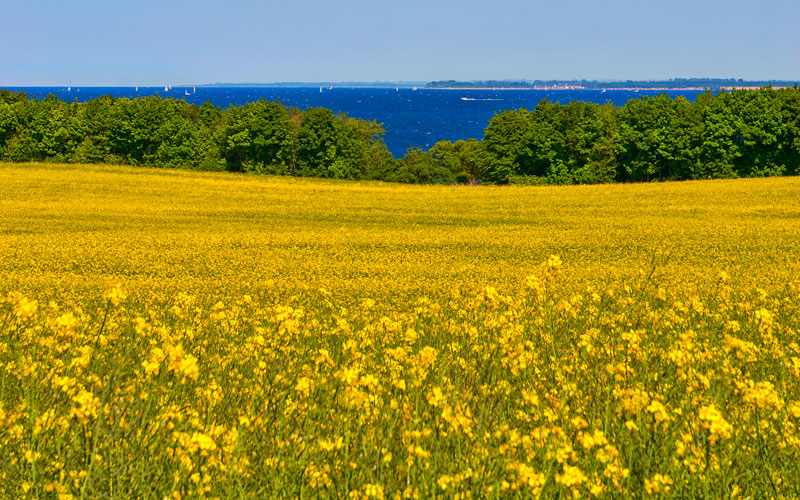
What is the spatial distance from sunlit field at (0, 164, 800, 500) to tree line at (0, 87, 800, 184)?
110 feet

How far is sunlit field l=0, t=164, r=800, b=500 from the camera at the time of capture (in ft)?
10.5

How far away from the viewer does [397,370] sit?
515 centimetres

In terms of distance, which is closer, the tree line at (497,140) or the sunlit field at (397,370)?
the sunlit field at (397,370)

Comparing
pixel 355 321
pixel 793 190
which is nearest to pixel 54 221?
pixel 355 321

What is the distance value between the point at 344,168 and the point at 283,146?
7177 millimetres

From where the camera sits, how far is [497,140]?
202 feet

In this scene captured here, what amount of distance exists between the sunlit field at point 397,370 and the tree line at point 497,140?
110ft

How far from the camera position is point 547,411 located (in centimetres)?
400

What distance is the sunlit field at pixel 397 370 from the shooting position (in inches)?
126

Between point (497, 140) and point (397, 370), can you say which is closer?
point (397, 370)

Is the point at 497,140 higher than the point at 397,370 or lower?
higher

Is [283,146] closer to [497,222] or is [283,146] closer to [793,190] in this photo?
[497,222]

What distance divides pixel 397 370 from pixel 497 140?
58.6m

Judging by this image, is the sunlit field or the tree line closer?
the sunlit field
